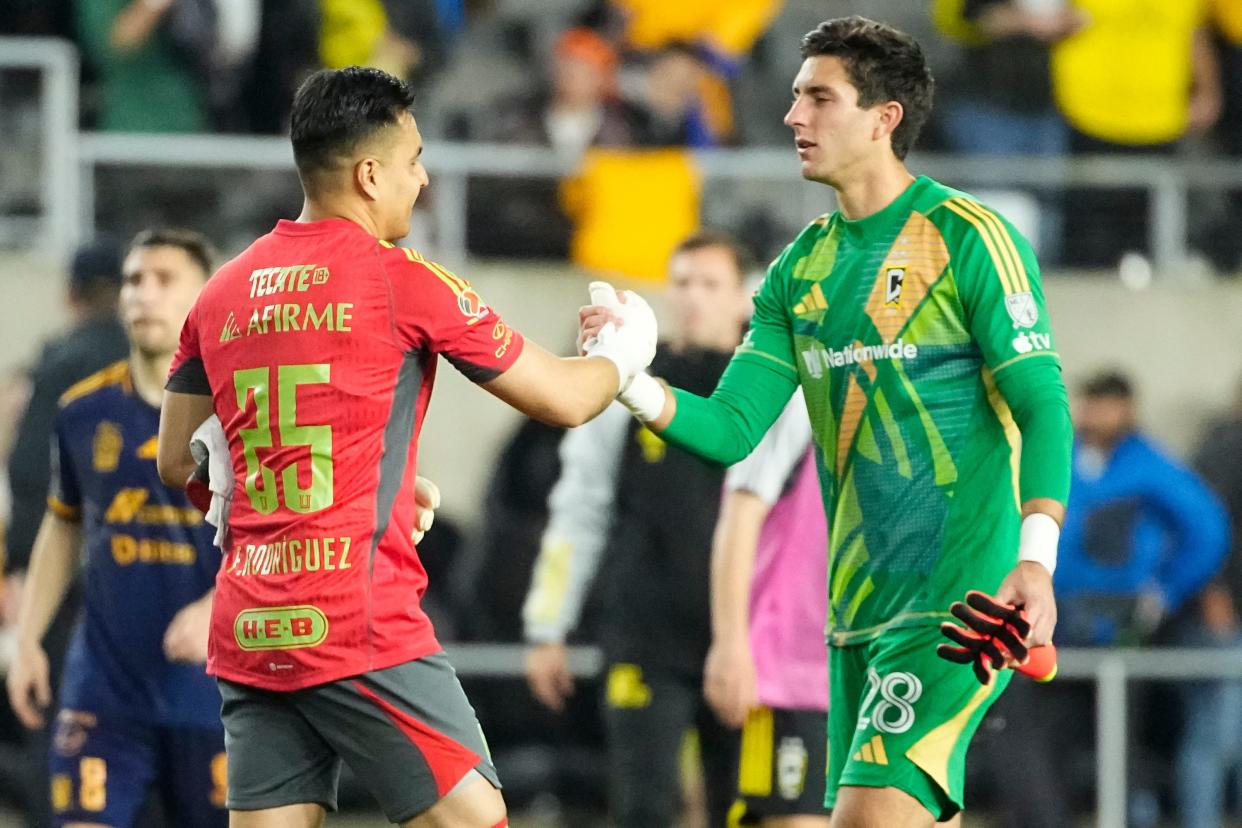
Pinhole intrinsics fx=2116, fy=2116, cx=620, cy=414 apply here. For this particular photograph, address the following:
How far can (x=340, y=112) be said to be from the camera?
477 centimetres

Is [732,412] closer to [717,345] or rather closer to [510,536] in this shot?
[717,345]

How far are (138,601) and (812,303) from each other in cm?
249

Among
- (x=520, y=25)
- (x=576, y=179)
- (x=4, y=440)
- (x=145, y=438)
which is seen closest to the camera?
(x=145, y=438)

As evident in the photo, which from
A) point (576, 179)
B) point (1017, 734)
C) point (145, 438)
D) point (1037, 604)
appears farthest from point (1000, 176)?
point (1037, 604)

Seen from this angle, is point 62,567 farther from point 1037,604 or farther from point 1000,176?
point 1000,176

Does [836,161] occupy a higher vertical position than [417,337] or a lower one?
higher

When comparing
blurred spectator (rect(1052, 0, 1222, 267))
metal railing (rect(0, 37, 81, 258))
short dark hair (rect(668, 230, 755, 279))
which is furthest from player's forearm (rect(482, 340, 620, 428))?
blurred spectator (rect(1052, 0, 1222, 267))

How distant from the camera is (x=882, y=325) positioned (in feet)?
17.2

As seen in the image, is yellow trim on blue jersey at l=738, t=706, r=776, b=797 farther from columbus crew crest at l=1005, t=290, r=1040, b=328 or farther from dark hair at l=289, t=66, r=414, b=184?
dark hair at l=289, t=66, r=414, b=184

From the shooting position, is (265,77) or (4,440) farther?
(265,77)

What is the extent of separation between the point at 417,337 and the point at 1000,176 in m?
7.71

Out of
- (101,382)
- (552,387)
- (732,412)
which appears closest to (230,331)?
(552,387)

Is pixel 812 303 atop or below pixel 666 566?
atop

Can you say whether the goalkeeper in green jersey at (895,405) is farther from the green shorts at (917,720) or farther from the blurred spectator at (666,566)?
the blurred spectator at (666,566)
